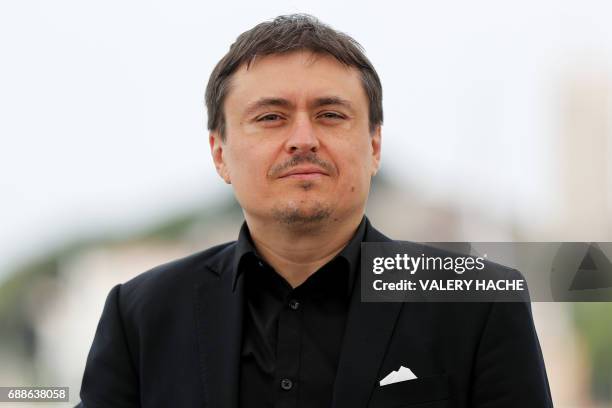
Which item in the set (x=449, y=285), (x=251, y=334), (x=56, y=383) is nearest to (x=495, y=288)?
(x=449, y=285)

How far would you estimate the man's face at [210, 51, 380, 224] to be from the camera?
2.22 m

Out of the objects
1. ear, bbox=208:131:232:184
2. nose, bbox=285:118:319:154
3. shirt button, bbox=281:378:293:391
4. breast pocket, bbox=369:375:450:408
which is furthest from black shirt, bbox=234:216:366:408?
nose, bbox=285:118:319:154

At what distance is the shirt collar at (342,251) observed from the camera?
2365 millimetres

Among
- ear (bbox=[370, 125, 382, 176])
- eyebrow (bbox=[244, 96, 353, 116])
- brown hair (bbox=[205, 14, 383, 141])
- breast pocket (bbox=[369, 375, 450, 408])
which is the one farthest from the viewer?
ear (bbox=[370, 125, 382, 176])

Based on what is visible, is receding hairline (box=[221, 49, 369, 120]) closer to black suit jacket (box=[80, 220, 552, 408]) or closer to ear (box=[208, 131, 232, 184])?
ear (box=[208, 131, 232, 184])

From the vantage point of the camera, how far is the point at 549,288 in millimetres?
3193

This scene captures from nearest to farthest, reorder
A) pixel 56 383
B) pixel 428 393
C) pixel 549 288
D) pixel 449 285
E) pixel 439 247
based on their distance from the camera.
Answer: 1. pixel 428 393
2. pixel 449 285
3. pixel 439 247
4. pixel 549 288
5. pixel 56 383

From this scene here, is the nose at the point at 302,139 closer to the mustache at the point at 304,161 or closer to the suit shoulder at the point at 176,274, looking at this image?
the mustache at the point at 304,161

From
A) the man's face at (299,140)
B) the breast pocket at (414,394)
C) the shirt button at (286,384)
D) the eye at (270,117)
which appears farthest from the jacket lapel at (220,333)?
the eye at (270,117)

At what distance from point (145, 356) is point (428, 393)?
878mm

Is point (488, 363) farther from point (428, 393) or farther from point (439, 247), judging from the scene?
point (439, 247)

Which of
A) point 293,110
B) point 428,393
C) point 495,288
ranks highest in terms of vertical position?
point 293,110

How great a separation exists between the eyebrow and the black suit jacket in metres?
0.45

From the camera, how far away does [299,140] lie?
2.21m
